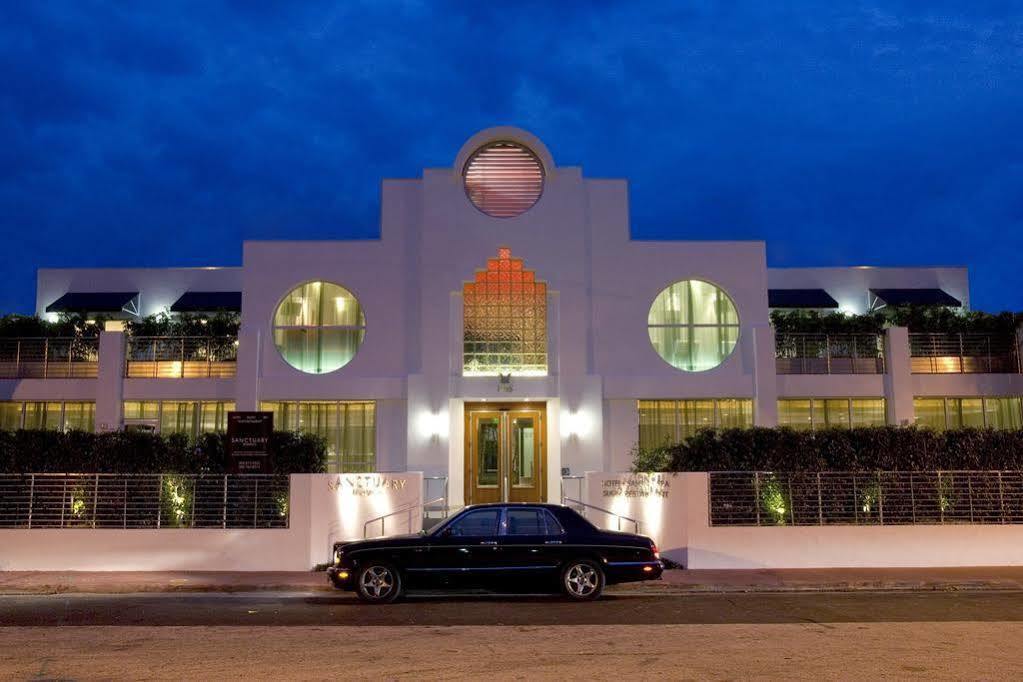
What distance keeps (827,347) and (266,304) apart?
1382 cm

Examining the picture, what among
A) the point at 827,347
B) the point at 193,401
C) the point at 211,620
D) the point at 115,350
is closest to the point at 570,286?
the point at 827,347

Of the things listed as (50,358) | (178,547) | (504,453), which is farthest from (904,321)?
(50,358)

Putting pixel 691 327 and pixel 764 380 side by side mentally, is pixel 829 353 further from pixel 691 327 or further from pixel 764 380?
pixel 691 327

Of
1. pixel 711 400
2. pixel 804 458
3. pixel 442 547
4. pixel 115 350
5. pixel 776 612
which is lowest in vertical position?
pixel 776 612

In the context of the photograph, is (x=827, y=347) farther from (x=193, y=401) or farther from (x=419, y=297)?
(x=193, y=401)

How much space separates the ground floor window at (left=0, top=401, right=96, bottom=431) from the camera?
23938mm

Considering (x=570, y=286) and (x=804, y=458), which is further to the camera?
(x=570, y=286)

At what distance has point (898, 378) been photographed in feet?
74.9

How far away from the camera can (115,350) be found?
22781mm

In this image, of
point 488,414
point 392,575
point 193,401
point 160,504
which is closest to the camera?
point 392,575

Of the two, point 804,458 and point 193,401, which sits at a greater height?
Result: point 193,401

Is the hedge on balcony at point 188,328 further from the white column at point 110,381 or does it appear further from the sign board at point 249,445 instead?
the sign board at point 249,445

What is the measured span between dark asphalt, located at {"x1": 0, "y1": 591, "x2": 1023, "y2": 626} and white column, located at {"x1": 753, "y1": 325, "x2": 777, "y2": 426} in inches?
344

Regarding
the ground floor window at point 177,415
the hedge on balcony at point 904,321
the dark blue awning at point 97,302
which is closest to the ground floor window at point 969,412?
the hedge on balcony at point 904,321
